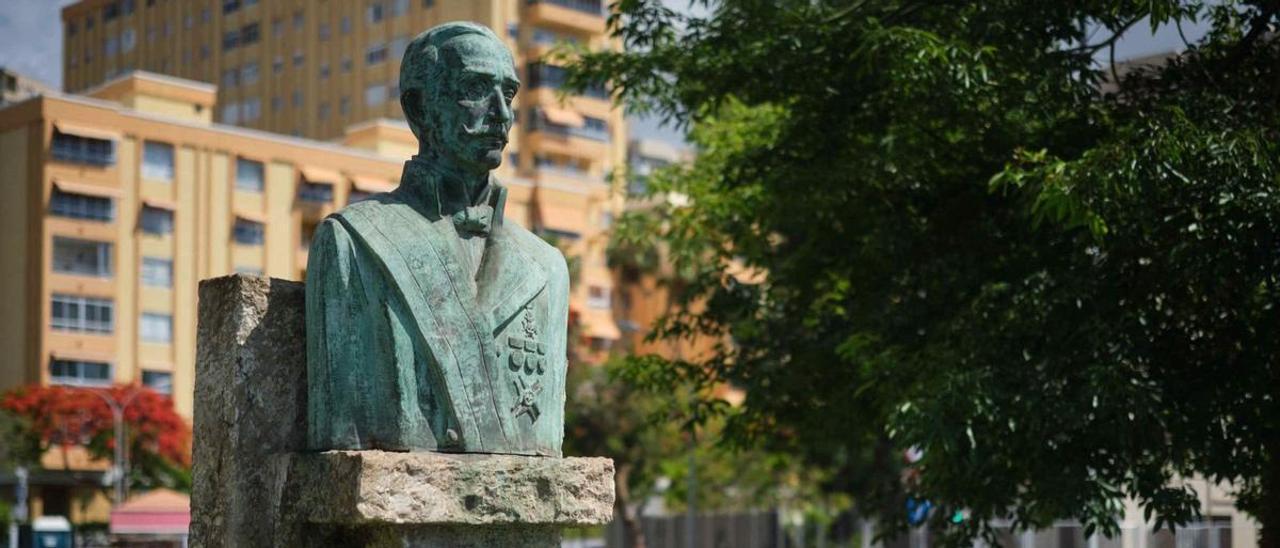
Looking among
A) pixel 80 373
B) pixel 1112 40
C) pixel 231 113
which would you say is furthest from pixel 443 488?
pixel 231 113

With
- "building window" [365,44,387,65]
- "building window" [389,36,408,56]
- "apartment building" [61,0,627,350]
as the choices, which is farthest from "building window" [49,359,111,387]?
"building window" [365,44,387,65]

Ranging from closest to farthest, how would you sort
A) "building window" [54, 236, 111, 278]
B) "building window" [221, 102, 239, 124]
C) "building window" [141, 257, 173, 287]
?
1. "building window" [54, 236, 111, 278]
2. "building window" [141, 257, 173, 287]
3. "building window" [221, 102, 239, 124]

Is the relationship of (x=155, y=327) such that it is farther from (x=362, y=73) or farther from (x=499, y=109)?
(x=499, y=109)

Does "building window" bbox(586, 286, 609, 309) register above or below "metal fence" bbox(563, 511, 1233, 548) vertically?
above

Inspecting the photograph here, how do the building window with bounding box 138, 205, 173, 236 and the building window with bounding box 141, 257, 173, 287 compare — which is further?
the building window with bounding box 141, 257, 173, 287

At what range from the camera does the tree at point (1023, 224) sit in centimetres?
1237

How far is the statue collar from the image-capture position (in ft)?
21.7

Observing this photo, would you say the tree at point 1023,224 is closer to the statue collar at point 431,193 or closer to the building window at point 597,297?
the statue collar at point 431,193

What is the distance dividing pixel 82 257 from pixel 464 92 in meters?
54.3

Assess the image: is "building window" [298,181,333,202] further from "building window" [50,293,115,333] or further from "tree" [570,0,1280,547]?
"tree" [570,0,1280,547]

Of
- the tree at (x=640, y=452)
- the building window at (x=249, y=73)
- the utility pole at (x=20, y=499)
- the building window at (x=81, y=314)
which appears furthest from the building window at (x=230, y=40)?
the utility pole at (x=20, y=499)

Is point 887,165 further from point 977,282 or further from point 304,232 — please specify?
point 304,232

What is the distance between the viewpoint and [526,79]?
7706 cm

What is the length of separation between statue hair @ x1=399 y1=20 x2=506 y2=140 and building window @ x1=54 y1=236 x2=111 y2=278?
2092 inches
